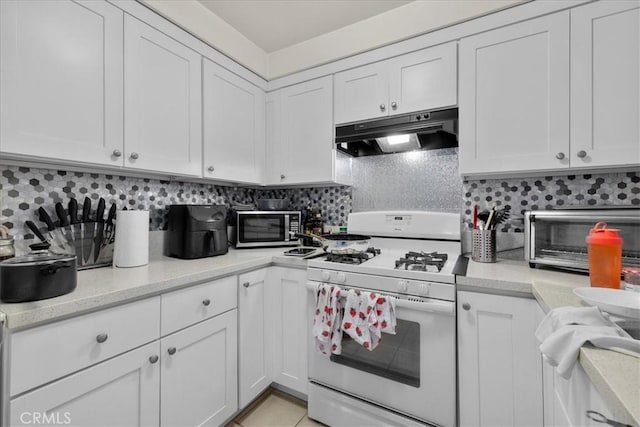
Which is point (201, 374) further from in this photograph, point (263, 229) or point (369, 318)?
point (263, 229)

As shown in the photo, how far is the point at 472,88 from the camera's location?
1508 mm

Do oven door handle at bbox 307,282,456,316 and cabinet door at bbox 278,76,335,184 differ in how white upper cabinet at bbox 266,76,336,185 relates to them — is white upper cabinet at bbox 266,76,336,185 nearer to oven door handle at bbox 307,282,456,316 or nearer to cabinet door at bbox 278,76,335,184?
cabinet door at bbox 278,76,335,184

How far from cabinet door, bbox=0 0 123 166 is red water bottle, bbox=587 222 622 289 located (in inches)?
78.9

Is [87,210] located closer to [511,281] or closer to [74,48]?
[74,48]

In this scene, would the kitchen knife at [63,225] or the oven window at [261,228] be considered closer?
the kitchen knife at [63,225]

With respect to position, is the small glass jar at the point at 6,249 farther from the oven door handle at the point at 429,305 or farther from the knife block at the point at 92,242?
the oven door handle at the point at 429,305

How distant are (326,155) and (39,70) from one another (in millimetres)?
1468

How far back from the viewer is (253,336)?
159 cm

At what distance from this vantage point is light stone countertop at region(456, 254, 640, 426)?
46 cm

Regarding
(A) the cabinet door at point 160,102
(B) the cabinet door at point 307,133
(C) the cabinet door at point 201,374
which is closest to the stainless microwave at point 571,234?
(B) the cabinet door at point 307,133

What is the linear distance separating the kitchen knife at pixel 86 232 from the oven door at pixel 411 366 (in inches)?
45.4

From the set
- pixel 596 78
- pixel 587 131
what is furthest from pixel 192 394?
A: pixel 596 78

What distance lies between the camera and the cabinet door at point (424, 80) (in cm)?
157

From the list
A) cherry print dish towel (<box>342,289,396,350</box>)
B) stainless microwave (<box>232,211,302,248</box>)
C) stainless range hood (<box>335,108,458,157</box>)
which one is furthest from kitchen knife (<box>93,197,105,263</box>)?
stainless range hood (<box>335,108,458,157</box>)
